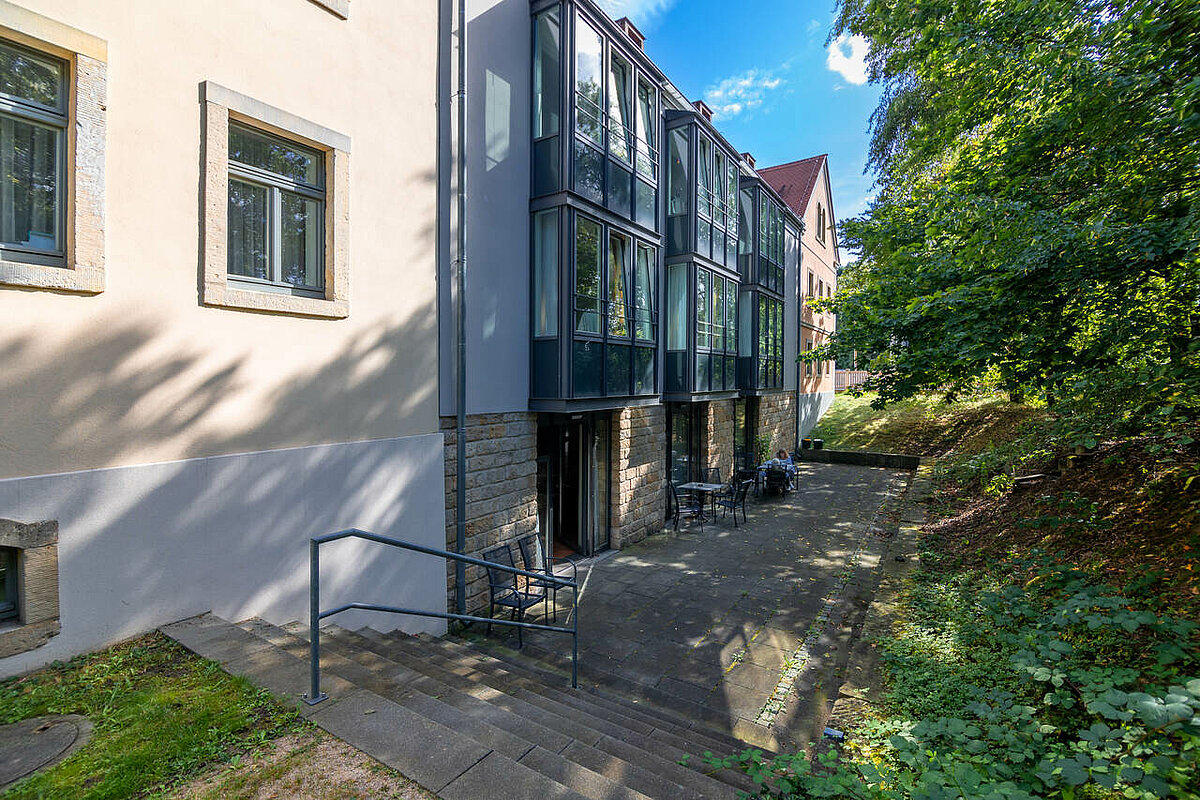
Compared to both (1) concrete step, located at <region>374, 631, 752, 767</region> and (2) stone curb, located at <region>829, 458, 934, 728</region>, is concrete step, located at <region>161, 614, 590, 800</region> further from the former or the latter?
(2) stone curb, located at <region>829, 458, 934, 728</region>

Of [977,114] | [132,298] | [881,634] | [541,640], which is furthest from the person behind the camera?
[977,114]

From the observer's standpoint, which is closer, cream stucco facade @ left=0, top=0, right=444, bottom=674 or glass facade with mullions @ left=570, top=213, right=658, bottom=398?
cream stucco facade @ left=0, top=0, right=444, bottom=674

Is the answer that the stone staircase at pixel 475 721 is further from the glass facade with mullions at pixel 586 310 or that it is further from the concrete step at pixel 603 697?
the glass facade with mullions at pixel 586 310

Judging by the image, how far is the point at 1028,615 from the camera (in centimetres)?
485

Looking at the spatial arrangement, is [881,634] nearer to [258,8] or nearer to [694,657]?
[694,657]

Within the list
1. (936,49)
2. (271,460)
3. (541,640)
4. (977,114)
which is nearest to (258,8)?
(271,460)

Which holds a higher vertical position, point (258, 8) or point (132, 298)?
point (258, 8)

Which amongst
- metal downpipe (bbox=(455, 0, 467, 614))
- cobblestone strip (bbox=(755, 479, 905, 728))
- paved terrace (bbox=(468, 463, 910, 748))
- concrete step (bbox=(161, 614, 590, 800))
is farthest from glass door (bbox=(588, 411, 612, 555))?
concrete step (bbox=(161, 614, 590, 800))

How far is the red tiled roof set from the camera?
24083 mm

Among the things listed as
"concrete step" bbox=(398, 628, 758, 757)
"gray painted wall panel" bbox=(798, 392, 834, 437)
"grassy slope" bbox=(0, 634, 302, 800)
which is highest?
"gray painted wall panel" bbox=(798, 392, 834, 437)

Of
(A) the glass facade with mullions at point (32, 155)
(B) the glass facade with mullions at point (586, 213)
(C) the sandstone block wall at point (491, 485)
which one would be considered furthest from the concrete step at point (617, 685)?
(A) the glass facade with mullions at point (32, 155)

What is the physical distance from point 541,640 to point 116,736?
442 centimetres

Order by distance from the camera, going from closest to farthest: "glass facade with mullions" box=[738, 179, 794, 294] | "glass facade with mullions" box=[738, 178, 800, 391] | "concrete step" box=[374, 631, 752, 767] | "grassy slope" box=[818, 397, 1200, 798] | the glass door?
"grassy slope" box=[818, 397, 1200, 798], "concrete step" box=[374, 631, 752, 767], the glass door, "glass facade with mullions" box=[738, 178, 800, 391], "glass facade with mullions" box=[738, 179, 794, 294]

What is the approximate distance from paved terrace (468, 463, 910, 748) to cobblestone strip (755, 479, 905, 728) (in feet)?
0.05
